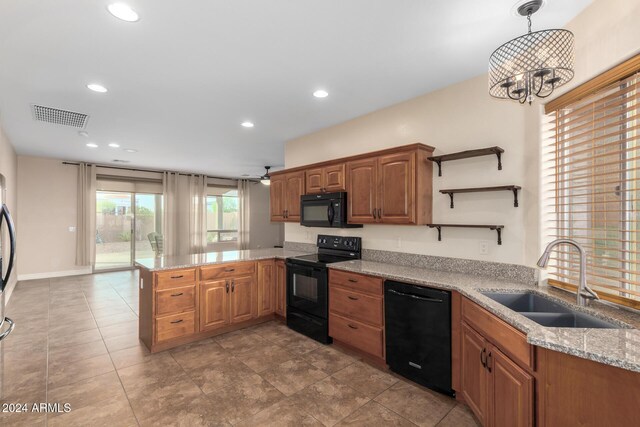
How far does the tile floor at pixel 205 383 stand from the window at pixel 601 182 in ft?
4.31

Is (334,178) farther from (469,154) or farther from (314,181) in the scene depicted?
(469,154)

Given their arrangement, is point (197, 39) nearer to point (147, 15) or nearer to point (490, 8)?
point (147, 15)

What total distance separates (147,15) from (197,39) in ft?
1.09

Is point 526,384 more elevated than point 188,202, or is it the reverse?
point 188,202

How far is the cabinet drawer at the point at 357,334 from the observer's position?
2775 millimetres

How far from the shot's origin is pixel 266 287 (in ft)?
13.0

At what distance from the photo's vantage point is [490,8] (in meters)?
1.81

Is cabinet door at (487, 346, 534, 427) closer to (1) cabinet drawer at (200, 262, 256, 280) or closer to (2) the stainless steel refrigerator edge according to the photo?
(1) cabinet drawer at (200, 262, 256, 280)

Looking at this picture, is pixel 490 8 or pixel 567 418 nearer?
pixel 567 418

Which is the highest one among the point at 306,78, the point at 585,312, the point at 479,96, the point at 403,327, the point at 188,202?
the point at 306,78

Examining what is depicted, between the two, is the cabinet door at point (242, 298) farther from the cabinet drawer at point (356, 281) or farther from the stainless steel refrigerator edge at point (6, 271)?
the stainless steel refrigerator edge at point (6, 271)

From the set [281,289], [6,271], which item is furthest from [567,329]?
[6,271]

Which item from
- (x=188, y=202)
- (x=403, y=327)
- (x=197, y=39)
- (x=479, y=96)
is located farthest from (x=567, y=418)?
(x=188, y=202)

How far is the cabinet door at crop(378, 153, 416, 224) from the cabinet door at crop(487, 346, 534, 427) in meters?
1.40
